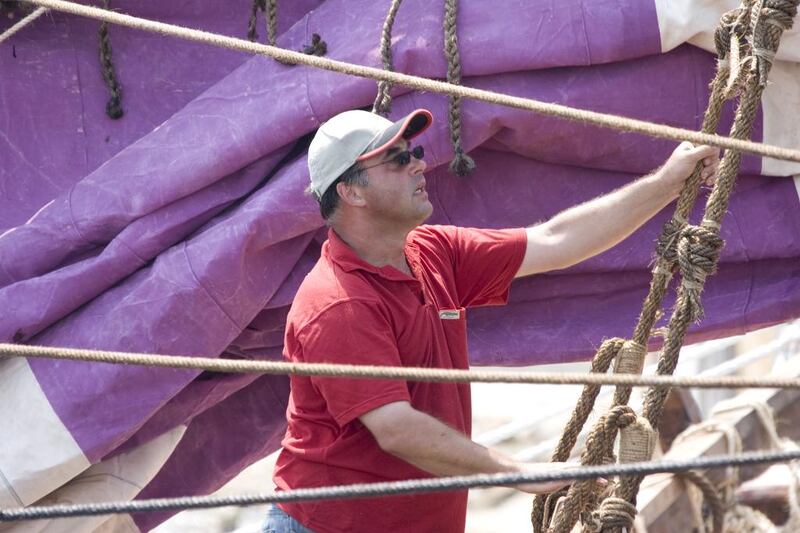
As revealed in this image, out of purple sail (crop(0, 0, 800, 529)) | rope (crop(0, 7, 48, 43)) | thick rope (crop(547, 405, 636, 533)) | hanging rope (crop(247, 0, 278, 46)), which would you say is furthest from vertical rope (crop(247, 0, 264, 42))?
thick rope (crop(547, 405, 636, 533))

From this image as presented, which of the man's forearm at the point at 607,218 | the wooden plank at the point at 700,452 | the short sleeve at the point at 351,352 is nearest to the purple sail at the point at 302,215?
the man's forearm at the point at 607,218

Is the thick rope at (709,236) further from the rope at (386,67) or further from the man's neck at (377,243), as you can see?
the rope at (386,67)

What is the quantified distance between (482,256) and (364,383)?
1.37 ft

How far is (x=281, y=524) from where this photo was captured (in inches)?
86.9

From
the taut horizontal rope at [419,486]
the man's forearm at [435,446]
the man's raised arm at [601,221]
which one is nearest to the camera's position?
the taut horizontal rope at [419,486]

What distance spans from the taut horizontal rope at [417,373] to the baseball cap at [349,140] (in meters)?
0.52

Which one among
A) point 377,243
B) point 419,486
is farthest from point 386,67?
point 419,486

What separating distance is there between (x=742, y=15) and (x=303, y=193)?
0.79 m

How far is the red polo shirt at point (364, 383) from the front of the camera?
6.66 feet

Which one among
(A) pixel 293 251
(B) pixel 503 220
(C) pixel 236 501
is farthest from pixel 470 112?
(C) pixel 236 501

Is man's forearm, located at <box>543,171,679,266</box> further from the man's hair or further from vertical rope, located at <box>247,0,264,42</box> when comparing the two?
vertical rope, located at <box>247,0,264,42</box>

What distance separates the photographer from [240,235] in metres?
2.33

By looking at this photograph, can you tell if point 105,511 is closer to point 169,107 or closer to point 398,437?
point 398,437

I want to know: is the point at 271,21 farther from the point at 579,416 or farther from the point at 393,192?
the point at 579,416
